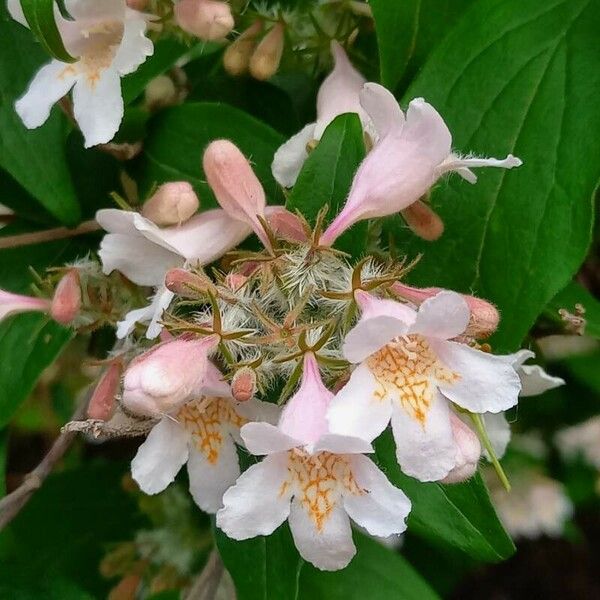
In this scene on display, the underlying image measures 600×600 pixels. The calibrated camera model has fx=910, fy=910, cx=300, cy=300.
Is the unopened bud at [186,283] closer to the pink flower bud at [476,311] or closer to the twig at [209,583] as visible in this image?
the pink flower bud at [476,311]

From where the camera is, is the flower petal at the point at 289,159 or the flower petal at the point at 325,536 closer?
the flower petal at the point at 325,536

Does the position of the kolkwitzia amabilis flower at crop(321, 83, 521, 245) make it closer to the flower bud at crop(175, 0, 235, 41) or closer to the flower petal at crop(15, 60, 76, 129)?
the flower bud at crop(175, 0, 235, 41)

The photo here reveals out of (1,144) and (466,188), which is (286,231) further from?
(1,144)

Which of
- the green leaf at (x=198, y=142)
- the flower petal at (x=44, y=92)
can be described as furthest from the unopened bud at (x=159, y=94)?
the flower petal at (x=44, y=92)

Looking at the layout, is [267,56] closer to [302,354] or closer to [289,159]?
[289,159]

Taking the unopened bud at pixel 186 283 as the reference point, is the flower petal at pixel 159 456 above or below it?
below

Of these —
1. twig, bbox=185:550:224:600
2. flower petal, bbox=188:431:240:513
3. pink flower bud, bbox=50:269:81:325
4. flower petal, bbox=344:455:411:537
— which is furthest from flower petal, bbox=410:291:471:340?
twig, bbox=185:550:224:600

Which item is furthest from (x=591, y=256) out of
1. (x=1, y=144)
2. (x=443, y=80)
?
(x=1, y=144)
